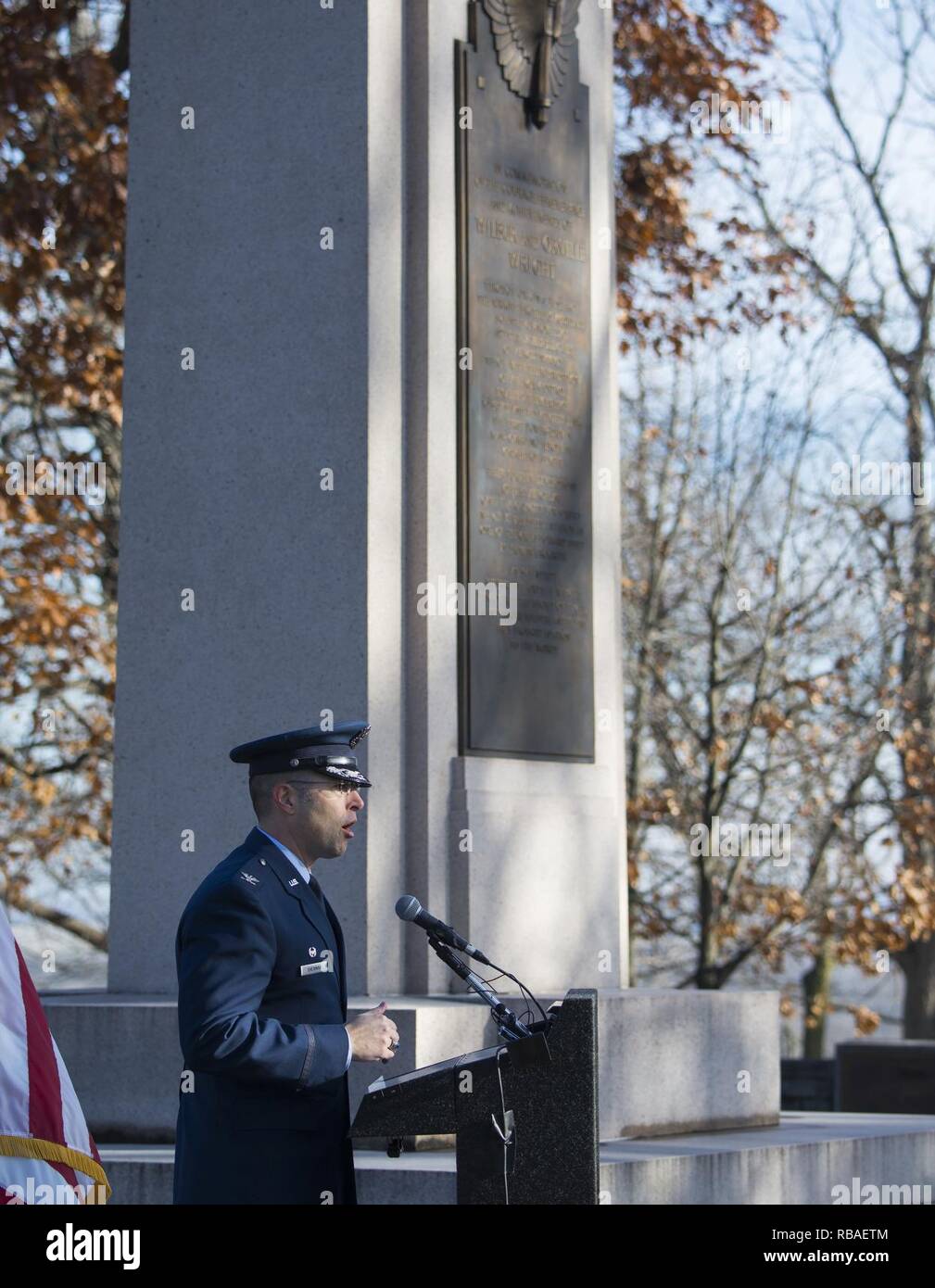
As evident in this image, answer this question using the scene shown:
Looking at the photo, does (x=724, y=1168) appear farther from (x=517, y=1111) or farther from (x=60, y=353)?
(x=60, y=353)

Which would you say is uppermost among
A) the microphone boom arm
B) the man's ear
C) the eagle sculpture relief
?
the eagle sculpture relief

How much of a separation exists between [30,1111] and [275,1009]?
3.00ft

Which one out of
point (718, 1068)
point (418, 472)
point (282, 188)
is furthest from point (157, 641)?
point (718, 1068)

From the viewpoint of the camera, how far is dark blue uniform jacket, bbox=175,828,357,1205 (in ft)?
15.1

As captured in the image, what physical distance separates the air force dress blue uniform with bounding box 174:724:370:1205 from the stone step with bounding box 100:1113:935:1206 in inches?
63.3

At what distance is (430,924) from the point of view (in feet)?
15.3

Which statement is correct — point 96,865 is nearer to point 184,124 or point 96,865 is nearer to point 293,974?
point 184,124

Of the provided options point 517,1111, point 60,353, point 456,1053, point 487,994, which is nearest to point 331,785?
point 487,994

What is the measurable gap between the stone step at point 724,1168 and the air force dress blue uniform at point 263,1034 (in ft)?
5.27

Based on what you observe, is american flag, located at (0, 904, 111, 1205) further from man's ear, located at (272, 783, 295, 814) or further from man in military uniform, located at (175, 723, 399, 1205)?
man's ear, located at (272, 783, 295, 814)

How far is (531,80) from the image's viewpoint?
8930mm

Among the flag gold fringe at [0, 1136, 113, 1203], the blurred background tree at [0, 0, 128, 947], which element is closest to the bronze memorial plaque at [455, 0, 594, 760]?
the flag gold fringe at [0, 1136, 113, 1203]

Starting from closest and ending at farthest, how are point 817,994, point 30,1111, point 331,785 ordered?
point 30,1111
point 331,785
point 817,994

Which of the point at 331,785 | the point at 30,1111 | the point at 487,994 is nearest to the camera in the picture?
the point at 30,1111
